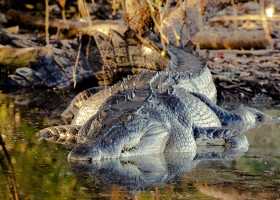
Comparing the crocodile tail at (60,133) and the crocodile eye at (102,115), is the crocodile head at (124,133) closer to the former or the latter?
the crocodile eye at (102,115)

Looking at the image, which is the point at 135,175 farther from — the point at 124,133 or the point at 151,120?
the point at 151,120

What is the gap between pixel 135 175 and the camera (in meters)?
5.20

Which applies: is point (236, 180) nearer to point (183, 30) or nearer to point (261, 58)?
point (183, 30)

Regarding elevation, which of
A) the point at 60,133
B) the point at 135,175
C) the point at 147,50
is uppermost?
the point at 135,175

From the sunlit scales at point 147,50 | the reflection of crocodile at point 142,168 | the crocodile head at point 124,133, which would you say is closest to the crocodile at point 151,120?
the crocodile head at point 124,133

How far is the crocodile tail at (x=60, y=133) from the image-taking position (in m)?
6.80

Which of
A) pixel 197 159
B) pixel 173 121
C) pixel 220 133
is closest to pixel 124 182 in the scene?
pixel 197 159

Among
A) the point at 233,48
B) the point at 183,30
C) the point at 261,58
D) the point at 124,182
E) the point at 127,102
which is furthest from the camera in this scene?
the point at 233,48

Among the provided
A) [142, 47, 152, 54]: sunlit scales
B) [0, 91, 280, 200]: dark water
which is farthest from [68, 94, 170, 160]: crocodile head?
[142, 47, 152, 54]: sunlit scales

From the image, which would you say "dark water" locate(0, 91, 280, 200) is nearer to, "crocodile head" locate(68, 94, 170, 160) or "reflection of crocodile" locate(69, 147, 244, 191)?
"reflection of crocodile" locate(69, 147, 244, 191)

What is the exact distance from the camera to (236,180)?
5.02 meters

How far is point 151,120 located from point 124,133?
46 centimetres

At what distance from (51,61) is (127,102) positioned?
5.42 meters

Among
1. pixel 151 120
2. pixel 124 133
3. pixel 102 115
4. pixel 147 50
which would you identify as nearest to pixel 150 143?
pixel 151 120
